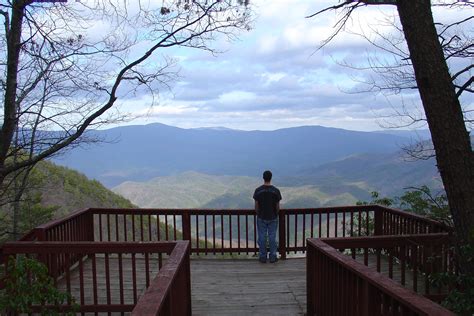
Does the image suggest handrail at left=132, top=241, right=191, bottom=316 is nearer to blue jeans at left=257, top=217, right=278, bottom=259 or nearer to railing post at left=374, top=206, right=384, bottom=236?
blue jeans at left=257, top=217, right=278, bottom=259

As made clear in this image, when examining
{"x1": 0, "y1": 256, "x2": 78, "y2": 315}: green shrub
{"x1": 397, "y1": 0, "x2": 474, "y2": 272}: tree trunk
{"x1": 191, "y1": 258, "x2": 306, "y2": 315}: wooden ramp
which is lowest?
{"x1": 191, "y1": 258, "x2": 306, "y2": 315}: wooden ramp

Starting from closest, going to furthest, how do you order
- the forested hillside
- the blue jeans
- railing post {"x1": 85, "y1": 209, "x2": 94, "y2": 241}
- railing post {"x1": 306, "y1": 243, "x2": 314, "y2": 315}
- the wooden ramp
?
railing post {"x1": 306, "y1": 243, "x2": 314, "y2": 315}
the wooden ramp
the blue jeans
railing post {"x1": 85, "y1": 209, "x2": 94, "y2": 241}
the forested hillside

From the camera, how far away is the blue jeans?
8.85m

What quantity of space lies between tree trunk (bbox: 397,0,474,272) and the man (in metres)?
4.43

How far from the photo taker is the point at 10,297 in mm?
4215

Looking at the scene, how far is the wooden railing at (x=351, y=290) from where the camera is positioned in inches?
107

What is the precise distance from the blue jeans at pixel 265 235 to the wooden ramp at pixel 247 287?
24cm

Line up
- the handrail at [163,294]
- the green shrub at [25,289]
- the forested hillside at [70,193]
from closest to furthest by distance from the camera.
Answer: the handrail at [163,294], the green shrub at [25,289], the forested hillside at [70,193]

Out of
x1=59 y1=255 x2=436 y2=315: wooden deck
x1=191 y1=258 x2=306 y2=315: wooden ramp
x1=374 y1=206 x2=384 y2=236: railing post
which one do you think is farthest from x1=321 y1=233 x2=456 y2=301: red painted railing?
x1=374 y1=206 x2=384 y2=236: railing post

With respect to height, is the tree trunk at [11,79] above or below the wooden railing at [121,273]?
above

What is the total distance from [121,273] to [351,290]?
316 centimetres

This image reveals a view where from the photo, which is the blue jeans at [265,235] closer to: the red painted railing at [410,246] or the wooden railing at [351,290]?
the red painted railing at [410,246]

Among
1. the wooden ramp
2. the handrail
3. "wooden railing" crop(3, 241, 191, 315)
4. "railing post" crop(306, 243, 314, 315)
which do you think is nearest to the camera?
the handrail

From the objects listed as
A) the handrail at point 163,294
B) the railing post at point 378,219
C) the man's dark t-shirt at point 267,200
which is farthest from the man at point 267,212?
the handrail at point 163,294
